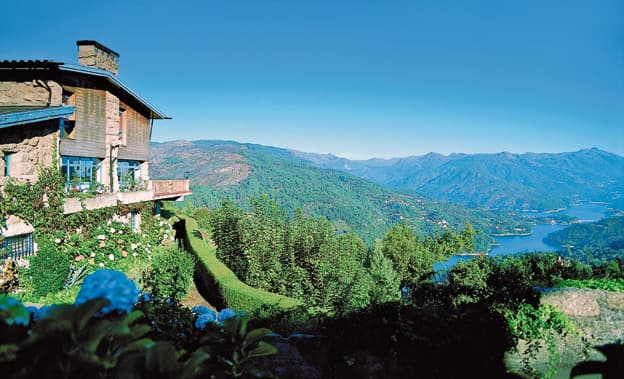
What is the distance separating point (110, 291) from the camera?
1823mm

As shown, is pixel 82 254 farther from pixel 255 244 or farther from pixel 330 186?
pixel 330 186

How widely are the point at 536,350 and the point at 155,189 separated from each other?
1717cm

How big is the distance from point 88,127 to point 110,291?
Result: 15054 mm

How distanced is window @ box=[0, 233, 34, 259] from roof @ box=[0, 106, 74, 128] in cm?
306

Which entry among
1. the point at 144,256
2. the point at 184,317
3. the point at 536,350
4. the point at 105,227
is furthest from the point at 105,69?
the point at 536,350

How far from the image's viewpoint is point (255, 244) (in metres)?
15.6

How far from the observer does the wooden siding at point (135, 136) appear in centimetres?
1730

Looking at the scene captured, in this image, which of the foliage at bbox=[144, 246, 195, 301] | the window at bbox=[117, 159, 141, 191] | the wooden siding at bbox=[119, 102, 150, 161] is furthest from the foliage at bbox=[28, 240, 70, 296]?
the wooden siding at bbox=[119, 102, 150, 161]

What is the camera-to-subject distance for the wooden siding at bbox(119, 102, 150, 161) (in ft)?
56.7

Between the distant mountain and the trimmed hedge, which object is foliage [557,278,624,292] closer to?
the trimmed hedge

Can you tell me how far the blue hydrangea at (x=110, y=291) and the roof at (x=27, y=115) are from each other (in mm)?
10234

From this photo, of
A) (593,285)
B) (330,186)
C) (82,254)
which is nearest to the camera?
(593,285)

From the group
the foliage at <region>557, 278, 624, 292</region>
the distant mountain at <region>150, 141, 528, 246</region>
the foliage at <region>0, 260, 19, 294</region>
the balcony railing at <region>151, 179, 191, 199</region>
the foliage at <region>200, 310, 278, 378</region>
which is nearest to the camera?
the foliage at <region>200, 310, 278, 378</region>

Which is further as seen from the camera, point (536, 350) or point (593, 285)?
point (593, 285)
